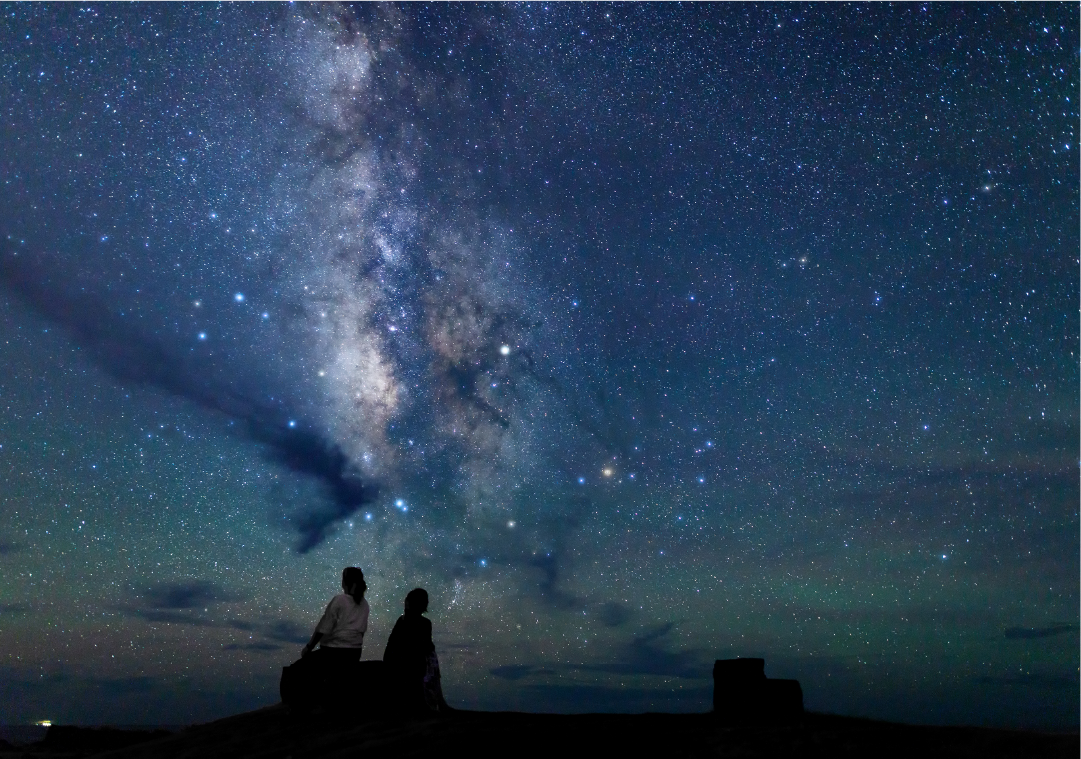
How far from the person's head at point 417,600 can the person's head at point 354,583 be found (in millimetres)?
646

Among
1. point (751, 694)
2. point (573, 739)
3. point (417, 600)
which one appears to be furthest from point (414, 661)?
point (751, 694)

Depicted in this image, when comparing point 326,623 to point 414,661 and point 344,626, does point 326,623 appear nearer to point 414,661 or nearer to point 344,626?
point 344,626

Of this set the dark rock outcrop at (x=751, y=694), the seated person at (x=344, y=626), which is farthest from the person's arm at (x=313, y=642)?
the dark rock outcrop at (x=751, y=694)

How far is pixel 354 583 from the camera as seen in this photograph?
33.3ft

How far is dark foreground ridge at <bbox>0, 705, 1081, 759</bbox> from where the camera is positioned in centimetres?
587

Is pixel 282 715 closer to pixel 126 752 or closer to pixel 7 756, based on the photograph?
pixel 126 752

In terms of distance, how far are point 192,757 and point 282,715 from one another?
4.52 ft

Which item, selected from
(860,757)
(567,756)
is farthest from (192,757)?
(860,757)

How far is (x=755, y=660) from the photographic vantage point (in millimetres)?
9062

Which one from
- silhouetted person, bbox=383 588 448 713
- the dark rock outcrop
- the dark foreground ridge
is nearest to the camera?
the dark foreground ridge

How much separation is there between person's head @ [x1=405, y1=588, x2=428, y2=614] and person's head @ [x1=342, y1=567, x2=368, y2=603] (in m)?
0.65

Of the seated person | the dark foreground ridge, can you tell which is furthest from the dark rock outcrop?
the seated person

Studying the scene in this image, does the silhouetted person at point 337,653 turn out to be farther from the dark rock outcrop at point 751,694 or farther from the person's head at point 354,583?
the dark rock outcrop at point 751,694

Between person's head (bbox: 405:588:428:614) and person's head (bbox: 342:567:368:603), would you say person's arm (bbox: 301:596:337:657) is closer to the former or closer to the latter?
person's head (bbox: 342:567:368:603)
